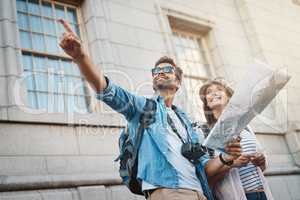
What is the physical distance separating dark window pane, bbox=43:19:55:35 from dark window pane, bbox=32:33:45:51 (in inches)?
6.4

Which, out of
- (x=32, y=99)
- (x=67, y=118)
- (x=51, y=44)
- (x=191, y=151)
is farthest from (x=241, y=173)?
(x=51, y=44)

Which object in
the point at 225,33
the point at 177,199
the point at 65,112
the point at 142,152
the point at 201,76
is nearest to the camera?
the point at 177,199

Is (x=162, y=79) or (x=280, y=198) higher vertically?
(x=162, y=79)

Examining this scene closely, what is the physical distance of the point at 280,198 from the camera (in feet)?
22.9

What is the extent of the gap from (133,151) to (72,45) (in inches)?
36.3

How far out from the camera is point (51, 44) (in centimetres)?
568

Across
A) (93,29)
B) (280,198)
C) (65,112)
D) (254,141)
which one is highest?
(93,29)

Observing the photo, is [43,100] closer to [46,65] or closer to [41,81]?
[41,81]

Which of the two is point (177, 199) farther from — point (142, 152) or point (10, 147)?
point (10, 147)

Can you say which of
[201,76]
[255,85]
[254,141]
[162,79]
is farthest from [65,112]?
[201,76]

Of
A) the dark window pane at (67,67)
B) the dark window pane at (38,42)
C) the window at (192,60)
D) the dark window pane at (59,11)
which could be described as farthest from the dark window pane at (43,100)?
the window at (192,60)

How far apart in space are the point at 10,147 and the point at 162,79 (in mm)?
2291

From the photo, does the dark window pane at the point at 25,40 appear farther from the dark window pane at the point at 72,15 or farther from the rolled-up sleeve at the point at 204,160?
the rolled-up sleeve at the point at 204,160

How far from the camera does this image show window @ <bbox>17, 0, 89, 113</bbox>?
5129 millimetres
